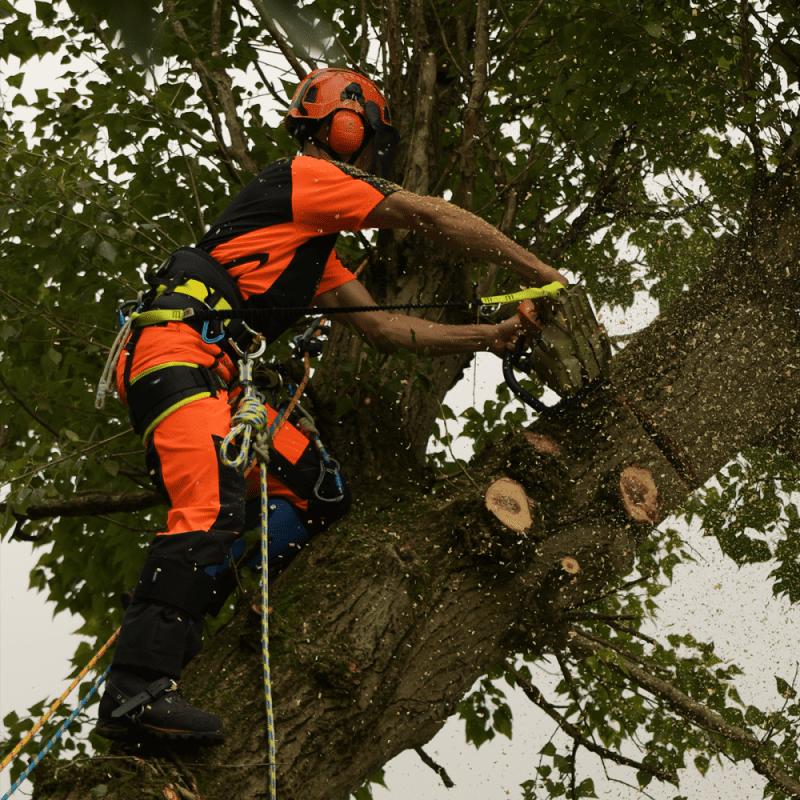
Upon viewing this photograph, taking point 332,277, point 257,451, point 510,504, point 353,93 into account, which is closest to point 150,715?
point 257,451

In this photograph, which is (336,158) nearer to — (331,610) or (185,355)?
(185,355)

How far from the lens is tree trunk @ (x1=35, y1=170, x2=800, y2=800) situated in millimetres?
2270

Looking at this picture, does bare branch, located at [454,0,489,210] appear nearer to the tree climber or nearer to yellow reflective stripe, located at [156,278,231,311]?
the tree climber

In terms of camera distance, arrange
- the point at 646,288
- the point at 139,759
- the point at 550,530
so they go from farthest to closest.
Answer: the point at 646,288 < the point at 550,530 < the point at 139,759

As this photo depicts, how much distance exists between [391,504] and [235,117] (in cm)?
214

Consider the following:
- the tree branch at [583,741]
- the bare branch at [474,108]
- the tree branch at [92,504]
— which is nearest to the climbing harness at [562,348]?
the bare branch at [474,108]

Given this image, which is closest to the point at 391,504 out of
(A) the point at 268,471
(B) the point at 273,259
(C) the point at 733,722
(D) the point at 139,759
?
(A) the point at 268,471

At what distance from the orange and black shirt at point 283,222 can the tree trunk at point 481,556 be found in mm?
782

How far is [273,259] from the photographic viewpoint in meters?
2.76

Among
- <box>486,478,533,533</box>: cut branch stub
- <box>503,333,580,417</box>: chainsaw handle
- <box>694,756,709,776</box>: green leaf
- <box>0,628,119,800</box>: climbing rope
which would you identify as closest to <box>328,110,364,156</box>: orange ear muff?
<box>503,333,580,417</box>: chainsaw handle

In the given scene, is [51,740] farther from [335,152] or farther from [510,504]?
[335,152]

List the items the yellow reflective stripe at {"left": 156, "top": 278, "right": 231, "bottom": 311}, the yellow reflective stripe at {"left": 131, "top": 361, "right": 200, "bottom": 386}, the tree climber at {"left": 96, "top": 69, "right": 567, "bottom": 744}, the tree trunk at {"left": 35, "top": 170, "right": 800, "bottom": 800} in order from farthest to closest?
the yellow reflective stripe at {"left": 156, "top": 278, "right": 231, "bottom": 311}, the yellow reflective stripe at {"left": 131, "top": 361, "right": 200, "bottom": 386}, the tree trunk at {"left": 35, "top": 170, "right": 800, "bottom": 800}, the tree climber at {"left": 96, "top": 69, "right": 567, "bottom": 744}

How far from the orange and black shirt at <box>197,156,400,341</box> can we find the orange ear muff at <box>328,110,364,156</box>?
0.31 meters

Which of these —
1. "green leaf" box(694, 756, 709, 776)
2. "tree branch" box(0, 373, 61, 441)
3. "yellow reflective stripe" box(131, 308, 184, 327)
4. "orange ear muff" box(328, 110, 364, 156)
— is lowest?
"green leaf" box(694, 756, 709, 776)
